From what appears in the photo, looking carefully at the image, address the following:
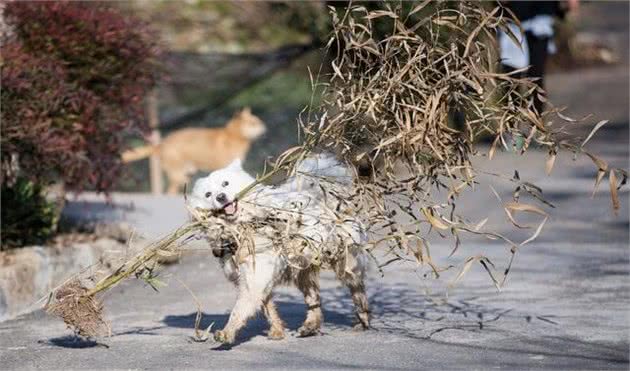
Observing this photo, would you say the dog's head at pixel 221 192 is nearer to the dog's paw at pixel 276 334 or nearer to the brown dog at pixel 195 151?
the dog's paw at pixel 276 334

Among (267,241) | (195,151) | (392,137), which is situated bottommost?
(267,241)

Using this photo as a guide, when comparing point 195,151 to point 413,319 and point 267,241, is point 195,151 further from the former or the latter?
point 267,241

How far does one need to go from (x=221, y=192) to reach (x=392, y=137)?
1.09m

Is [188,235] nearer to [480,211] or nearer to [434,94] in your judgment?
[434,94]

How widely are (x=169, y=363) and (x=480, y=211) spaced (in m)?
7.34

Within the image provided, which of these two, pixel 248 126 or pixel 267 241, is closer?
pixel 267 241

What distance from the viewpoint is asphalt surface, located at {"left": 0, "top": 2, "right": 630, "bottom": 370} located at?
314 inches

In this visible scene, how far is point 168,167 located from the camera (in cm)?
1603

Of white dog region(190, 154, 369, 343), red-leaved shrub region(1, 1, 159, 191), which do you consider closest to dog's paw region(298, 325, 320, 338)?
white dog region(190, 154, 369, 343)

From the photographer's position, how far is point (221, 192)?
26.7 feet

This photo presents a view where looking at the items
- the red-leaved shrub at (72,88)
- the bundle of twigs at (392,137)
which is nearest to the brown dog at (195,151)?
the red-leaved shrub at (72,88)

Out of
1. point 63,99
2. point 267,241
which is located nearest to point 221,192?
point 267,241

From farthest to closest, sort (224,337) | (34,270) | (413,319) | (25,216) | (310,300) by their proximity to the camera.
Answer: (25,216), (34,270), (413,319), (310,300), (224,337)

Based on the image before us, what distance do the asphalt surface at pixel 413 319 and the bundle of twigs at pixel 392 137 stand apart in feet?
1.72
